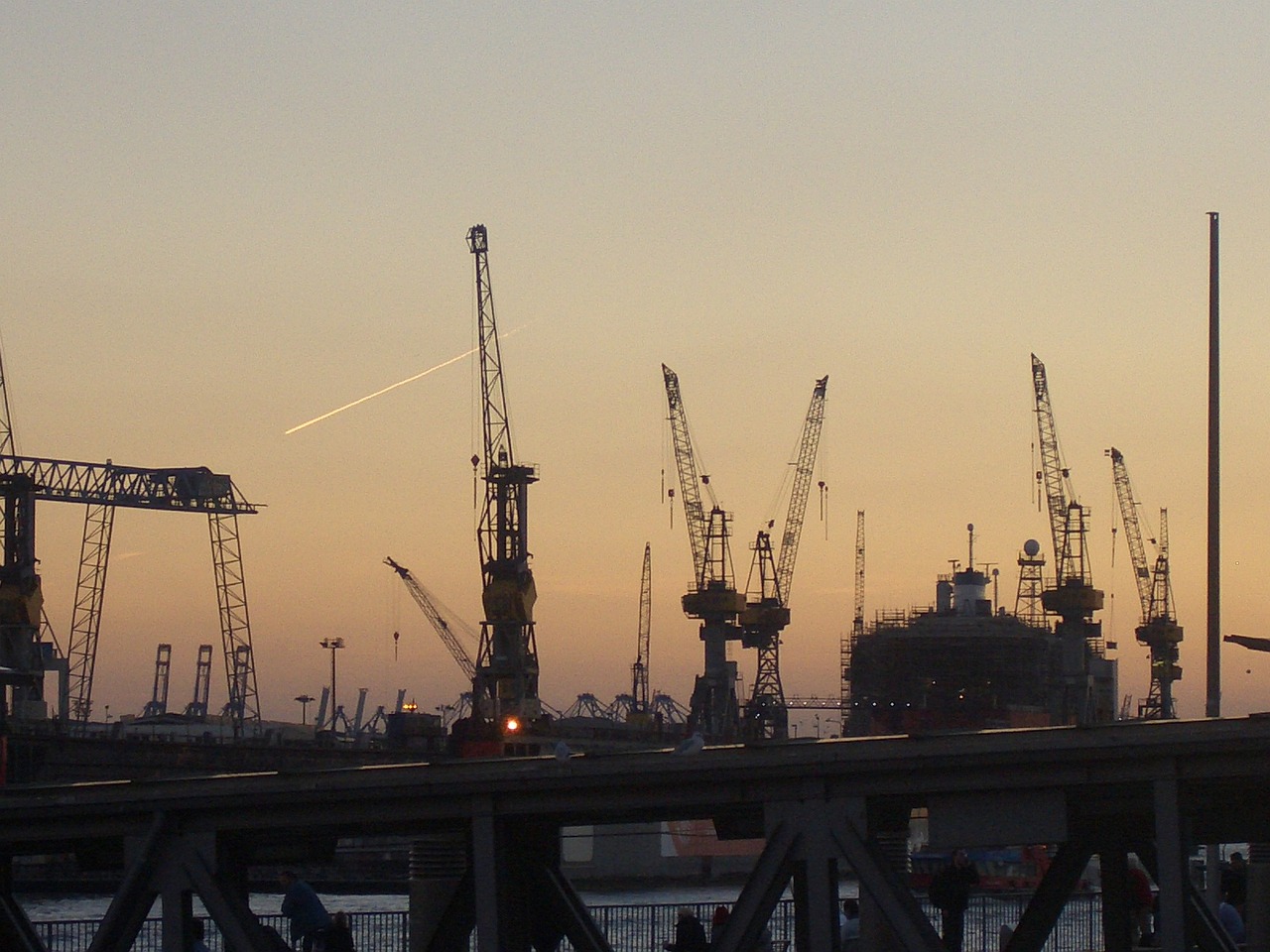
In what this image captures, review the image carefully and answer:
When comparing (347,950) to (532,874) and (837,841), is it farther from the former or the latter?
(837,841)

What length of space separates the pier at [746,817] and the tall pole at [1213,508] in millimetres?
2482

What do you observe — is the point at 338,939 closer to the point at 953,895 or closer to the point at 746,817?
the point at 746,817

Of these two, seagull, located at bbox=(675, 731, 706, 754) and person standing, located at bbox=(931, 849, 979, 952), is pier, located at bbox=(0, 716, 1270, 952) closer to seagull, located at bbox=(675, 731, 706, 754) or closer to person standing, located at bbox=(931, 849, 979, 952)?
seagull, located at bbox=(675, 731, 706, 754)

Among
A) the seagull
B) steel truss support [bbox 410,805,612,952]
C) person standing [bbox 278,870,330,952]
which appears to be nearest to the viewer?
the seagull

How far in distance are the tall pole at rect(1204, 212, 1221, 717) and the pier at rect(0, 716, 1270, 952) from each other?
2482 mm

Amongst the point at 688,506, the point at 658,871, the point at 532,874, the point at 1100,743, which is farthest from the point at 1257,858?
the point at 688,506

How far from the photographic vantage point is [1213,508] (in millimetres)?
31516

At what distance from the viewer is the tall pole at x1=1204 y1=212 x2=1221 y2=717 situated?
101 ft

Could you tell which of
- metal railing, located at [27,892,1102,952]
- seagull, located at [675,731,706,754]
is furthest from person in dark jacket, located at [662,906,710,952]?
seagull, located at [675,731,706,754]

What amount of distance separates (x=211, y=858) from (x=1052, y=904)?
12501mm

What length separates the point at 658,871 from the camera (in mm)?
151375

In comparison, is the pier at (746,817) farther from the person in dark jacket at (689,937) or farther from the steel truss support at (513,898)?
the person in dark jacket at (689,937)

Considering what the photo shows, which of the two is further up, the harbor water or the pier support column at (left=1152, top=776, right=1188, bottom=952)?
the pier support column at (left=1152, top=776, right=1188, bottom=952)

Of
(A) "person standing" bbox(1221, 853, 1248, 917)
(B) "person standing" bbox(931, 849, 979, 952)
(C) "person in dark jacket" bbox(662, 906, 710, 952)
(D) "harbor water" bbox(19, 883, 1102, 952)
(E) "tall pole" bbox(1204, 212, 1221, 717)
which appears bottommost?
(D) "harbor water" bbox(19, 883, 1102, 952)
